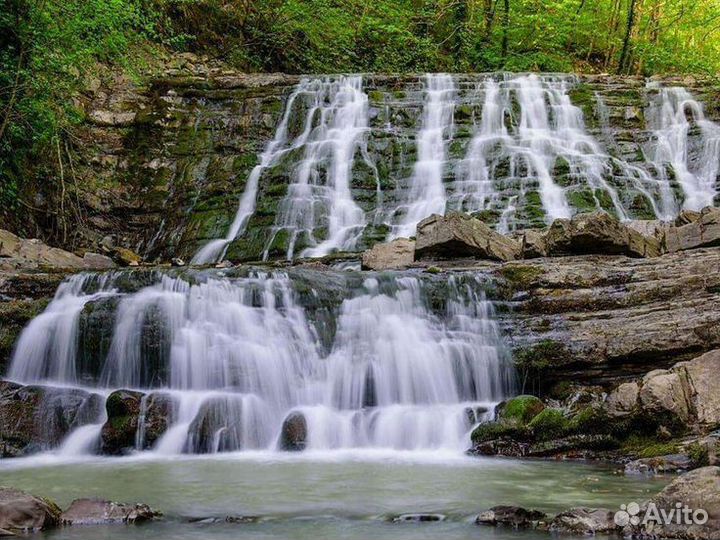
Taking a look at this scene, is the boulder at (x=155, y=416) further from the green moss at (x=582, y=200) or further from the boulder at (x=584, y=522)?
the green moss at (x=582, y=200)

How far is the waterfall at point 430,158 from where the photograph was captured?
53.4ft

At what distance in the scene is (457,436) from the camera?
28.0 feet

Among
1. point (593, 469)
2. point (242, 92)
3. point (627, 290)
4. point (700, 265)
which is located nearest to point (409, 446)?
point (593, 469)

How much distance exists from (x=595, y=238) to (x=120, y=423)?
7.51 metres

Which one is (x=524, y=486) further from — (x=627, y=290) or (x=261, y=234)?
(x=261, y=234)

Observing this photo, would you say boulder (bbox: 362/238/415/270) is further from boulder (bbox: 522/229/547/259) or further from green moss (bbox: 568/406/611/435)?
green moss (bbox: 568/406/611/435)

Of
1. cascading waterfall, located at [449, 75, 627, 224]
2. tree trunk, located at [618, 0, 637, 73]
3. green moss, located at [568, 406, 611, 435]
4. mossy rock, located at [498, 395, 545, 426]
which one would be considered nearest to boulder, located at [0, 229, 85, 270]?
mossy rock, located at [498, 395, 545, 426]

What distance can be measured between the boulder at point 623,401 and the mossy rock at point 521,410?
82 cm

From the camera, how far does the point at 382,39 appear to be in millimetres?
27141

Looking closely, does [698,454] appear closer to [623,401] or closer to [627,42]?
[623,401]

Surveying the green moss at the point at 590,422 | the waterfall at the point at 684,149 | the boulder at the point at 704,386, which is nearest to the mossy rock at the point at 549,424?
the green moss at the point at 590,422

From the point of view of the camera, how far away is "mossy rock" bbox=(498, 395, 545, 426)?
8328 mm

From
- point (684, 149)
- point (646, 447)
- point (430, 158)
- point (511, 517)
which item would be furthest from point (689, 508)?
point (684, 149)

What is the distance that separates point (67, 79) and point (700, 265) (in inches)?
489
